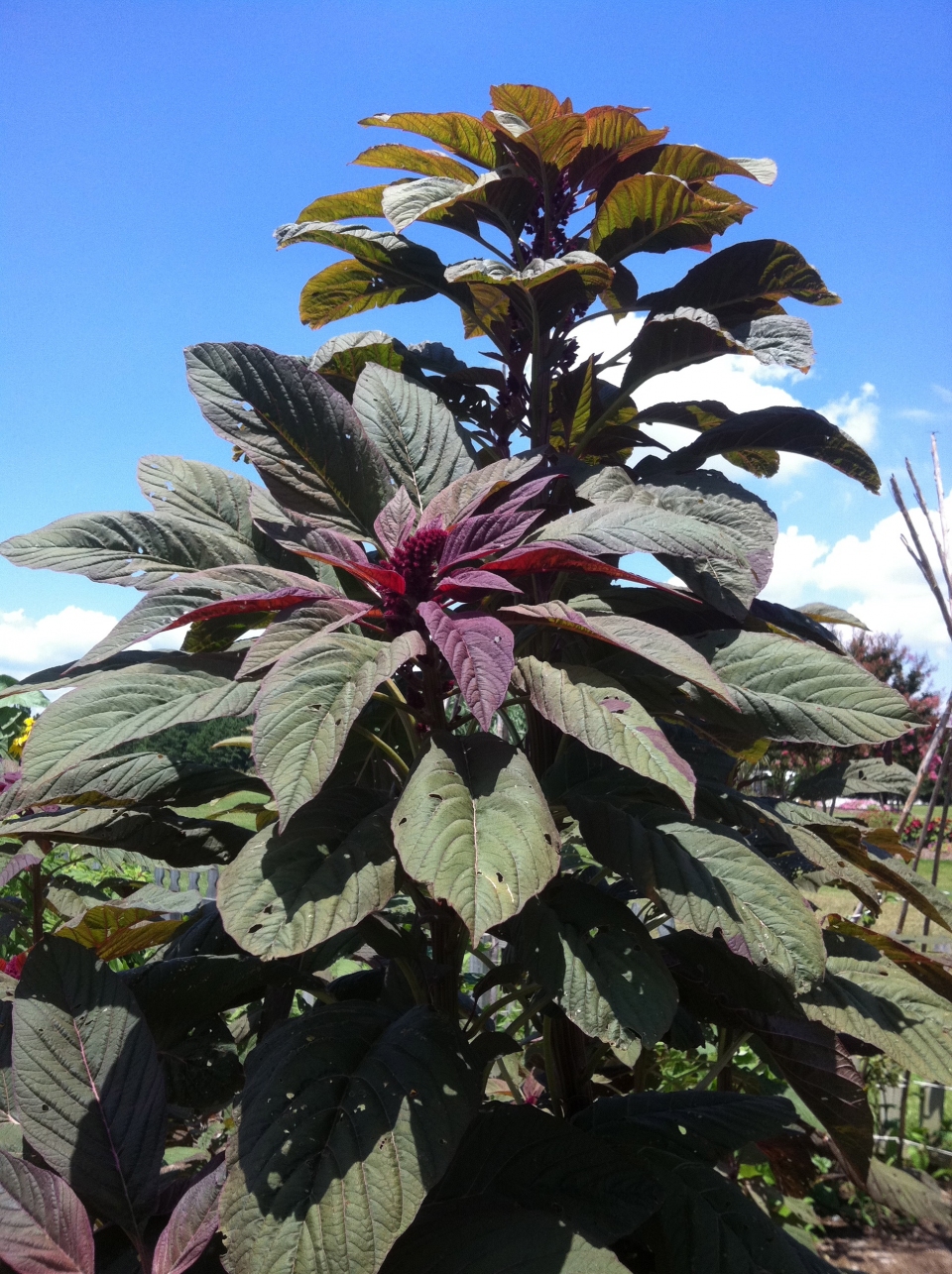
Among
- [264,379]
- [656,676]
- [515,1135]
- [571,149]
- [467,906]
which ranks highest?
[571,149]

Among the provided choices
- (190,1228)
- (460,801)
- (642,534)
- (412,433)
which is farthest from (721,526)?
(190,1228)

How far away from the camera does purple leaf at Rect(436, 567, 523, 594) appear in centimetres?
99

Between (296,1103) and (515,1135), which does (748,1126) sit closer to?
(515,1135)

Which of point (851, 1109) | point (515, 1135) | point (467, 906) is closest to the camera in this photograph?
point (467, 906)

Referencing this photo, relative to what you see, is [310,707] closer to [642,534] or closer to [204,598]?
[204,598]

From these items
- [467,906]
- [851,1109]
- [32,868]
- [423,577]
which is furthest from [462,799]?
[32,868]

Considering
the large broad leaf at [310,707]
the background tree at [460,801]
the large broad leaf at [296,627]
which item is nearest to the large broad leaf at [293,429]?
the background tree at [460,801]

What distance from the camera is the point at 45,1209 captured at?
92 cm

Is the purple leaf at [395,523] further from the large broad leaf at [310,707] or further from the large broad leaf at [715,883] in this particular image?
the large broad leaf at [715,883]

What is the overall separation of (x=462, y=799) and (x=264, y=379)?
62 cm

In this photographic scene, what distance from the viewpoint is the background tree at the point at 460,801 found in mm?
877

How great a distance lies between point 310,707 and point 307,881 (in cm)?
17

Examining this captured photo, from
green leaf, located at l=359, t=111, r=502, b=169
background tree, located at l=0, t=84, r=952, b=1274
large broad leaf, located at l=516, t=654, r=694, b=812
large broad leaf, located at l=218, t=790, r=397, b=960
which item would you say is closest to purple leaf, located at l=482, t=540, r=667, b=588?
background tree, located at l=0, t=84, r=952, b=1274

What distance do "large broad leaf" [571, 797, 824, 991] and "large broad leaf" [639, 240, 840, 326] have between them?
949 mm
